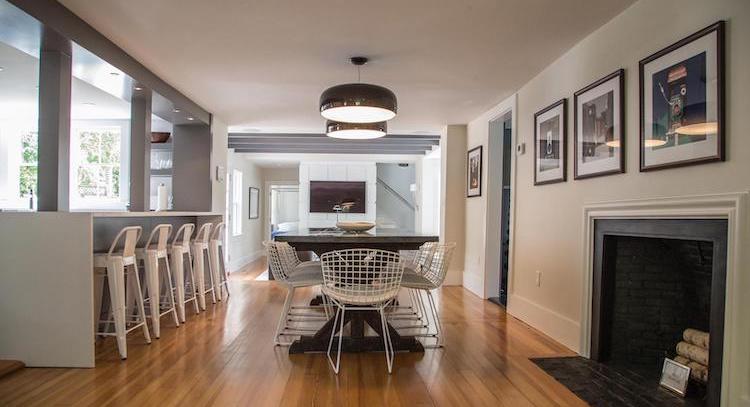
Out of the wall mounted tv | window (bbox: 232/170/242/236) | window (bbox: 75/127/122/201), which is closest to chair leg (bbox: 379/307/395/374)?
window (bbox: 75/127/122/201)

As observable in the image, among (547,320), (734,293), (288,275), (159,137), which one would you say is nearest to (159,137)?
(159,137)

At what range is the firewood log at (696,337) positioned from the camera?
2.50 metres

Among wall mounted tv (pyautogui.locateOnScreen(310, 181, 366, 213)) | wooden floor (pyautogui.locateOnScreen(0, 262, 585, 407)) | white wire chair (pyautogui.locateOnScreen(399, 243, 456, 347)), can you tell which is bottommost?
wooden floor (pyautogui.locateOnScreen(0, 262, 585, 407))

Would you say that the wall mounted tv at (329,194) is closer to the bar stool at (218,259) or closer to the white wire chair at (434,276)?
the bar stool at (218,259)

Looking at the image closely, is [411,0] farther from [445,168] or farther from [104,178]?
[104,178]

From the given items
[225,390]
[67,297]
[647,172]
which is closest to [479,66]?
[647,172]

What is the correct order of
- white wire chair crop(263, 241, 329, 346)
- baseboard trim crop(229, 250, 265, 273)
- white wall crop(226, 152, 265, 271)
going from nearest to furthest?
1. white wire chair crop(263, 241, 329, 346)
2. baseboard trim crop(229, 250, 265, 273)
3. white wall crop(226, 152, 265, 271)

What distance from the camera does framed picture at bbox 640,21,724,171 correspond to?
2029 millimetres

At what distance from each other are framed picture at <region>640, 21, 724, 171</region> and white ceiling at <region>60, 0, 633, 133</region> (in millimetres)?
561

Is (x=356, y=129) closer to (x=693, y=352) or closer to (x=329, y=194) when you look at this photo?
(x=693, y=352)

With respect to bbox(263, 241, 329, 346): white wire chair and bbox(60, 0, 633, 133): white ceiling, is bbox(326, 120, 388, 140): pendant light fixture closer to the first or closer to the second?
bbox(60, 0, 633, 133): white ceiling

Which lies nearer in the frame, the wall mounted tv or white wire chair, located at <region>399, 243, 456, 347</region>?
Answer: white wire chair, located at <region>399, 243, 456, 347</region>

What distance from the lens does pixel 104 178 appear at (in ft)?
22.2

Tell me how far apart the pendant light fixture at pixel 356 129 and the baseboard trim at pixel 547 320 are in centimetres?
216
